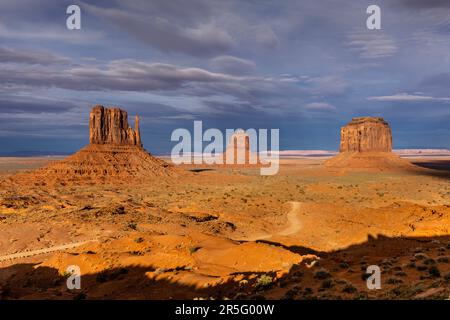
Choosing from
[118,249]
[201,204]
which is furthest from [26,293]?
[201,204]

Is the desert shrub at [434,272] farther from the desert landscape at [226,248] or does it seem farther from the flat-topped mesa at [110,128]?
the flat-topped mesa at [110,128]

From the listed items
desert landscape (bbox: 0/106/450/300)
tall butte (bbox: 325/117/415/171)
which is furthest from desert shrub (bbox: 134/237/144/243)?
tall butte (bbox: 325/117/415/171)

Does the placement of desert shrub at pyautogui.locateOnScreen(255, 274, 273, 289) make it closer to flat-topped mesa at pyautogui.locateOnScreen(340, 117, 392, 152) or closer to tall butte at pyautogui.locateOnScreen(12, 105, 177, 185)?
tall butte at pyautogui.locateOnScreen(12, 105, 177, 185)

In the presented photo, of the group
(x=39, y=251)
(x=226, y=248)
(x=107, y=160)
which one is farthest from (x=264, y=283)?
(x=107, y=160)

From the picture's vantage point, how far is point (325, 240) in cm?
2866

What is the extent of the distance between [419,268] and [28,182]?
256ft

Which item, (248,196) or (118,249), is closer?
(118,249)

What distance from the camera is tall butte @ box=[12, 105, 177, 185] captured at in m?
79.8

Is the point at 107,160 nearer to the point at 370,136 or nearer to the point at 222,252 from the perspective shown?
the point at 222,252

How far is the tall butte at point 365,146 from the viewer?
14238 centimetres

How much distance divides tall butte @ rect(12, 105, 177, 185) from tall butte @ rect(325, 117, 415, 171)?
8210 centimetres
